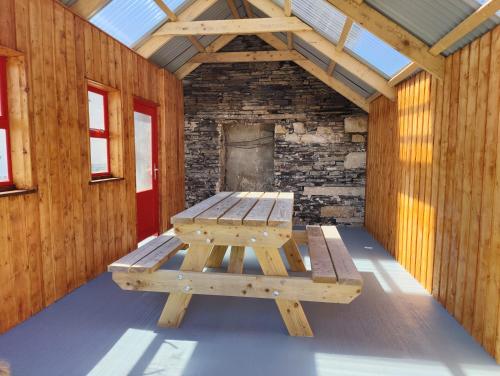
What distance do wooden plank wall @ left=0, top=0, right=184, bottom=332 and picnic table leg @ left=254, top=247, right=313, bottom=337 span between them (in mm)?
1960

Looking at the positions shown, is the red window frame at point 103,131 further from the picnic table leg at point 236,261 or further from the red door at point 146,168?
the picnic table leg at point 236,261

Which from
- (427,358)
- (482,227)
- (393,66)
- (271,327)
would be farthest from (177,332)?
(393,66)

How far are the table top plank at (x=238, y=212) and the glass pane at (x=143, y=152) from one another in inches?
94.8

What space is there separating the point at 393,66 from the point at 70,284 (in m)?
4.48

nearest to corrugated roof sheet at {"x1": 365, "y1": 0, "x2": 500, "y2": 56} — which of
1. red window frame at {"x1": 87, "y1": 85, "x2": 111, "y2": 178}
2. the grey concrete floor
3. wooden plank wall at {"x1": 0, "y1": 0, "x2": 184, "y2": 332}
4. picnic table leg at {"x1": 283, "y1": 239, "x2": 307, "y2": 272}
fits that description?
the grey concrete floor

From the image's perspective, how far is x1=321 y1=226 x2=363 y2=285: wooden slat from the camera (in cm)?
244

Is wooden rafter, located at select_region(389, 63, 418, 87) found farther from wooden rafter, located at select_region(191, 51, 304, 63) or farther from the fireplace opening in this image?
the fireplace opening

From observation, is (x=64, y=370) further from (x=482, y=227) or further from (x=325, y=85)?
(x=325, y=85)

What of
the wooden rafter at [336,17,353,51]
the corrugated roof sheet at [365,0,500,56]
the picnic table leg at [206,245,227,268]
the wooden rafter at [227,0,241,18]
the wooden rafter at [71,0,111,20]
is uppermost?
the wooden rafter at [227,0,241,18]

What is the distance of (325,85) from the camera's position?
6.81 meters

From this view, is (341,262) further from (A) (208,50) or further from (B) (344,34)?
(A) (208,50)

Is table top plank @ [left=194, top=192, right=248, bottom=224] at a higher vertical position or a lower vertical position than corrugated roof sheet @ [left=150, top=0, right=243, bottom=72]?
lower

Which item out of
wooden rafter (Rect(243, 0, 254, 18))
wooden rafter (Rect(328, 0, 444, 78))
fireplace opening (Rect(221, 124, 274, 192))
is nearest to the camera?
wooden rafter (Rect(328, 0, 444, 78))

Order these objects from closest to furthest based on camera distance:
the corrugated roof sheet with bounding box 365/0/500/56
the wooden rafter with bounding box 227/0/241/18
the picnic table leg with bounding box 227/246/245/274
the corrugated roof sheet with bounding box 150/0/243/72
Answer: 1. the corrugated roof sheet with bounding box 365/0/500/56
2. the picnic table leg with bounding box 227/246/245/274
3. the corrugated roof sheet with bounding box 150/0/243/72
4. the wooden rafter with bounding box 227/0/241/18
